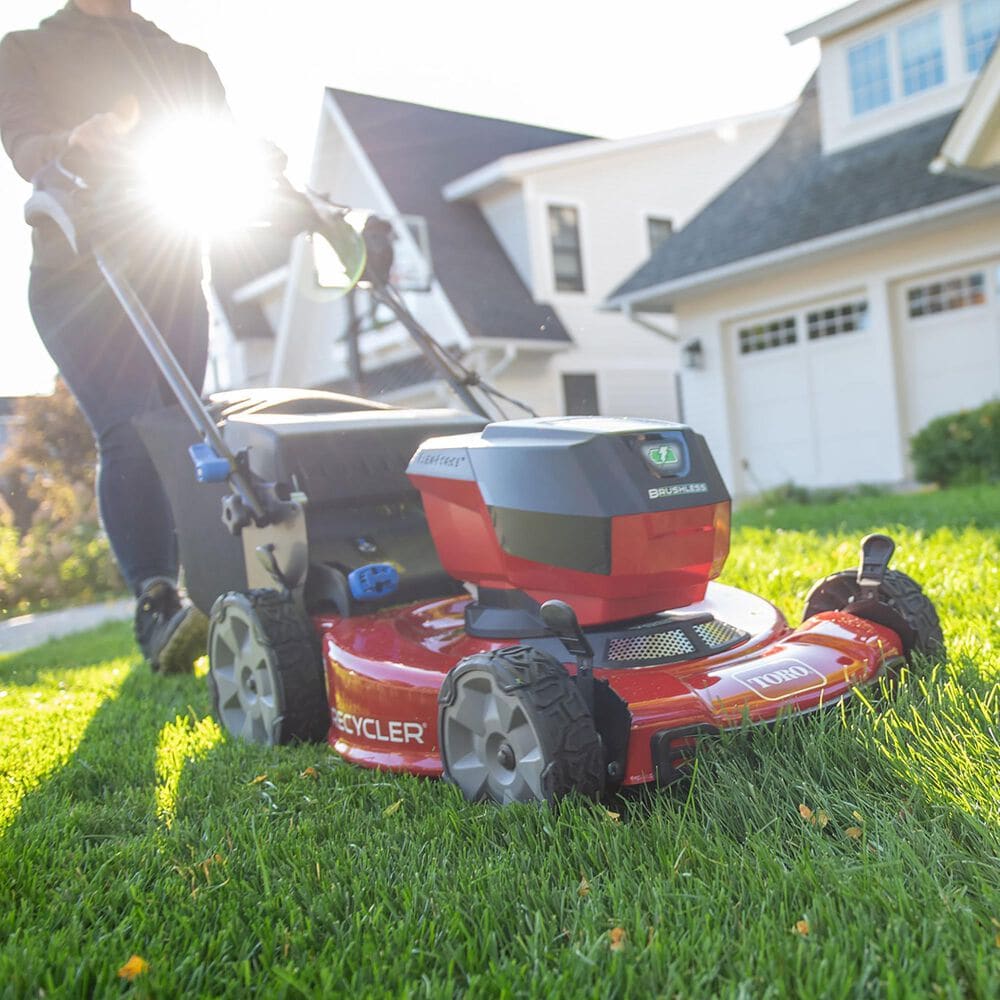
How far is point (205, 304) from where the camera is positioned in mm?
3902

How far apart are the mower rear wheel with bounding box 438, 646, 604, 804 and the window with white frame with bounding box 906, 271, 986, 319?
8976 millimetres

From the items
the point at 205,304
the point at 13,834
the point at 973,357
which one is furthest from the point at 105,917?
the point at 973,357

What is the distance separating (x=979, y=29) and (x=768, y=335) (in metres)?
3.32

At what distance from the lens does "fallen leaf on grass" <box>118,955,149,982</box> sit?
1475mm

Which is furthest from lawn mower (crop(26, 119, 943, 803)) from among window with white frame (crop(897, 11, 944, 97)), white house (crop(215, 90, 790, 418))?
white house (crop(215, 90, 790, 418))

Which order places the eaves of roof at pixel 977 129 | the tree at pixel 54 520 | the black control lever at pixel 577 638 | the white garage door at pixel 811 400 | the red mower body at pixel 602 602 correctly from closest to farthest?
the black control lever at pixel 577 638 → the red mower body at pixel 602 602 → the eaves of roof at pixel 977 129 → the tree at pixel 54 520 → the white garage door at pixel 811 400

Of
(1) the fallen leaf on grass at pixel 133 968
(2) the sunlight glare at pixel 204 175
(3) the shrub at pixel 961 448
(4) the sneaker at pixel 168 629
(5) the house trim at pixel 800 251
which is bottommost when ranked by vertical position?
(3) the shrub at pixel 961 448

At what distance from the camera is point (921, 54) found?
10586 mm

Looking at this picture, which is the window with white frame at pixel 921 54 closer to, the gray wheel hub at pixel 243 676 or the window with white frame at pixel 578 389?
the window with white frame at pixel 578 389

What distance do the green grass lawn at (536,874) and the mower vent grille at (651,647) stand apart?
276mm

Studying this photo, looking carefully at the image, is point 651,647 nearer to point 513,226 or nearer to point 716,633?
point 716,633

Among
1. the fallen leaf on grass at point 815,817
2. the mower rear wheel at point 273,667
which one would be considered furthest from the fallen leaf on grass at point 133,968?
the mower rear wheel at point 273,667

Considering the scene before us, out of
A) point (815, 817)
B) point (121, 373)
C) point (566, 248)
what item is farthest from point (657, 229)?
point (815, 817)

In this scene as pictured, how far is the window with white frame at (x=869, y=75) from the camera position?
35.9 feet
